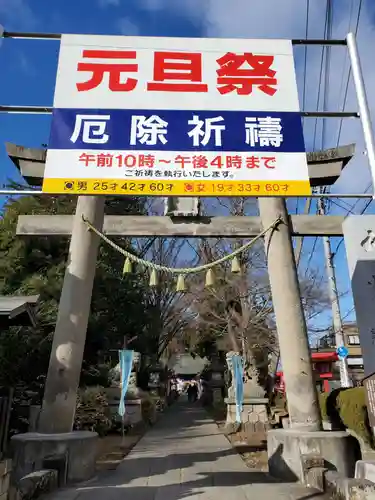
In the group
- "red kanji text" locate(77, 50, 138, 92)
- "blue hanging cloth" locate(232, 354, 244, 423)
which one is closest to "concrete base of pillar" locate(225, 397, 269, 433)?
"blue hanging cloth" locate(232, 354, 244, 423)

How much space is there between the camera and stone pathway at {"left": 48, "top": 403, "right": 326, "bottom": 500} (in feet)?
19.7

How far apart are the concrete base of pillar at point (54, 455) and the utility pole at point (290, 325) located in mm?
3818

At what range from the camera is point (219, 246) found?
19.7m

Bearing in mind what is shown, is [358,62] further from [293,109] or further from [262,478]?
[262,478]

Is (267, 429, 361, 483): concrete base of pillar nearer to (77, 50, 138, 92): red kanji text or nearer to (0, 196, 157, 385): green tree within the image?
(77, 50, 138, 92): red kanji text

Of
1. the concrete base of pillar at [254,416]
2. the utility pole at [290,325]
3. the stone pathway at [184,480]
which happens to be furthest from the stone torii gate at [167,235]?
the concrete base of pillar at [254,416]

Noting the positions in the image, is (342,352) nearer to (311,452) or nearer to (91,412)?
(311,452)

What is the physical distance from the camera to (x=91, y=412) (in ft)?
41.7

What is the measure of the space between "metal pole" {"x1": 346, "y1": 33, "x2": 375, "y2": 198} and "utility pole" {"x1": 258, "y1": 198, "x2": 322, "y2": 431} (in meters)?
3.52

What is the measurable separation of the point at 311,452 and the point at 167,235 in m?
4.77

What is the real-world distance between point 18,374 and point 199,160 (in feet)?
33.6

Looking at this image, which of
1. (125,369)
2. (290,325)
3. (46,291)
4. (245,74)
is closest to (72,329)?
(290,325)

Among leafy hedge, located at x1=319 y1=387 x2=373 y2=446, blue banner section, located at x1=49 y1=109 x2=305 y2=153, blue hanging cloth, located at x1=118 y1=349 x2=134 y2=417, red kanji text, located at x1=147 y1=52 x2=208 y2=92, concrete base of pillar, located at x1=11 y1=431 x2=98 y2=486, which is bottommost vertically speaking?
concrete base of pillar, located at x1=11 y1=431 x2=98 y2=486

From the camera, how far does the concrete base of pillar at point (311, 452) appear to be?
6.81 metres
